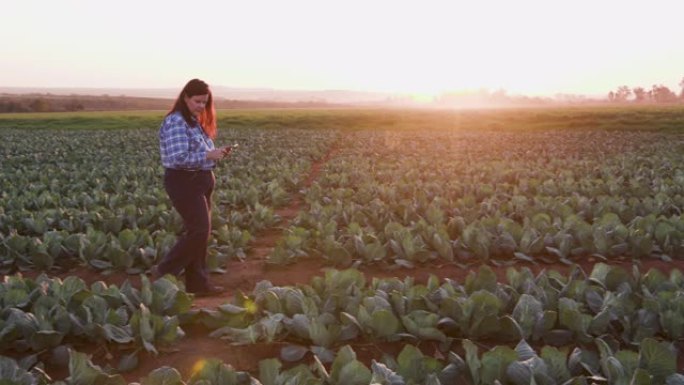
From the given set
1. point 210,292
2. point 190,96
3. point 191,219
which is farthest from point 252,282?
point 190,96

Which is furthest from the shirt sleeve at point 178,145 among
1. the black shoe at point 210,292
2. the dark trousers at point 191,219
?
the black shoe at point 210,292

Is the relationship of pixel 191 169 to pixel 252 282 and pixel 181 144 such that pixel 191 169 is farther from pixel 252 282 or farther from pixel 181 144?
pixel 252 282

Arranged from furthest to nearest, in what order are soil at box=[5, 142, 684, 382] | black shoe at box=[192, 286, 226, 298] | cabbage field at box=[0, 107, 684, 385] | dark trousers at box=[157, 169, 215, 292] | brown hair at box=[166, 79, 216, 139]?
black shoe at box=[192, 286, 226, 298]
dark trousers at box=[157, 169, 215, 292]
brown hair at box=[166, 79, 216, 139]
soil at box=[5, 142, 684, 382]
cabbage field at box=[0, 107, 684, 385]

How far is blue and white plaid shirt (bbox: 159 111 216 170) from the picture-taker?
19.4ft

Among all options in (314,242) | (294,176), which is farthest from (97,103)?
(314,242)

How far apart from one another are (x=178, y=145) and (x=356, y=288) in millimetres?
2244

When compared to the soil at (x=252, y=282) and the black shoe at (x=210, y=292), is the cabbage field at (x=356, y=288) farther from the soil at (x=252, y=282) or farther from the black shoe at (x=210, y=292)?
the black shoe at (x=210, y=292)

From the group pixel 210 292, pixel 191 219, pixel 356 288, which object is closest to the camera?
pixel 356 288

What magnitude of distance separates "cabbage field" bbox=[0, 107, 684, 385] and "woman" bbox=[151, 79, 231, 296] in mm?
509

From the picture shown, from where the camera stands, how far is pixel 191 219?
6281 millimetres

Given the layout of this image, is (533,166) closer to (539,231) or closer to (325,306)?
(539,231)

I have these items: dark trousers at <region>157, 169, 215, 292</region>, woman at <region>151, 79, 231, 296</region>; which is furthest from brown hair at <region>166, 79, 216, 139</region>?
dark trousers at <region>157, 169, 215, 292</region>

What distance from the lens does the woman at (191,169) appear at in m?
5.94

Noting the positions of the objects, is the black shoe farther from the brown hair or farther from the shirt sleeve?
the brown hair
